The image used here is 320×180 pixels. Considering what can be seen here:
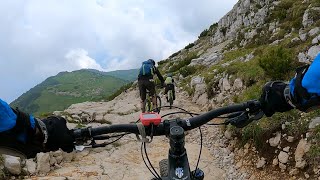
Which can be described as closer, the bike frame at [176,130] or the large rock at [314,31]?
the bike frame at [176,130]

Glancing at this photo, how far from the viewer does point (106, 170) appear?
30.5 ft

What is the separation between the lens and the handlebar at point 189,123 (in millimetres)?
2928

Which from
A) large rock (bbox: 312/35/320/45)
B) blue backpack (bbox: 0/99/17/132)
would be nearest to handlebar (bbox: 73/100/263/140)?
blue backpack (bbox: 0/99/17/132)

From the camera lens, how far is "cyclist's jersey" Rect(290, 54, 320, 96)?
2.31 metres

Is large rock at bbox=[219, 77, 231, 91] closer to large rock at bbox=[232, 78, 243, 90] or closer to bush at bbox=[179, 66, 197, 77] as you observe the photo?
large rock at bbox=[232, 78, 243, 90]

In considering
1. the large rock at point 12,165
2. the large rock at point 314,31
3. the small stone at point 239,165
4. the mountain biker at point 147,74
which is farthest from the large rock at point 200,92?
the large rock at point 12,165

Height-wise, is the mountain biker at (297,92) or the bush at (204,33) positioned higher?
the bush at (204,33)

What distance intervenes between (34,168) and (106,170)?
6.05 feet

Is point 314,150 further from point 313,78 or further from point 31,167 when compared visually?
point 31,167

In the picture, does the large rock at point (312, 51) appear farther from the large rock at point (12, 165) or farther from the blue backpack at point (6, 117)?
the blue backpack at point (6, 117)

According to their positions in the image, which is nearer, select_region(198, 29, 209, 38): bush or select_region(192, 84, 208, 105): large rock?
select_region(192, 84, 208, 105): large rock

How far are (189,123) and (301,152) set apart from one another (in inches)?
216

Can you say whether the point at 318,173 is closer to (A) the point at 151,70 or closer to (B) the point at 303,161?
(B) the point at 303,161

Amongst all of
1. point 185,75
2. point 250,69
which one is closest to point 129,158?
point 250,69
